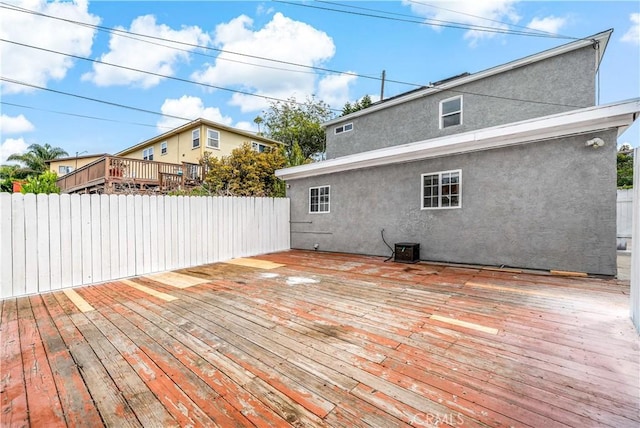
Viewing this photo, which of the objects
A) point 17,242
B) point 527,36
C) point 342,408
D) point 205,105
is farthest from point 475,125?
point 205,105

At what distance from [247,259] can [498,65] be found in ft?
30.9

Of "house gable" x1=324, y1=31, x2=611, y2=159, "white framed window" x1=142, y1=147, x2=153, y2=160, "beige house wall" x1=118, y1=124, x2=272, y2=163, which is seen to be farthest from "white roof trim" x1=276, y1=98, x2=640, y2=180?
"white framed window" x1=142, y1=147, x2=153, y2=160

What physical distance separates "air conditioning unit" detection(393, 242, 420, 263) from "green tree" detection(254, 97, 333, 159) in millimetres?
16389

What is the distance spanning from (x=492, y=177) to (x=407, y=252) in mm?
2437

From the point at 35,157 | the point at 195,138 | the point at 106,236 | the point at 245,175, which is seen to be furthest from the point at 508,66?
the point at 35,157

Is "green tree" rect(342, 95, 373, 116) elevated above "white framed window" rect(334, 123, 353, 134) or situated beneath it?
elevated above

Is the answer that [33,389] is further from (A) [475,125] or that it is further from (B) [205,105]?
(B) [205,105]

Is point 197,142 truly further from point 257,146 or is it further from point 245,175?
point 245,175

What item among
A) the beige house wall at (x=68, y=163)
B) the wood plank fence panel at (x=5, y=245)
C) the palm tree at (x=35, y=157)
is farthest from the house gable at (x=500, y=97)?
the palm tree at (x=35, y=157)

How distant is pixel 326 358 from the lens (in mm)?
2156

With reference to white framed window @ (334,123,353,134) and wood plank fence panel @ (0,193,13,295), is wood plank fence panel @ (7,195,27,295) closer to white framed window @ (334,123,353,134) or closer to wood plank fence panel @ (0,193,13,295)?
wood plank fence panel @ (0,193,13,295)

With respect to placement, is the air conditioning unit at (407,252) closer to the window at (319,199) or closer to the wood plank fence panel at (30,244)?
the window at (319,199)

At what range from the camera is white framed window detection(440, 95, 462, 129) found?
8.83 metres

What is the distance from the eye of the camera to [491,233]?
5617 millimetres
